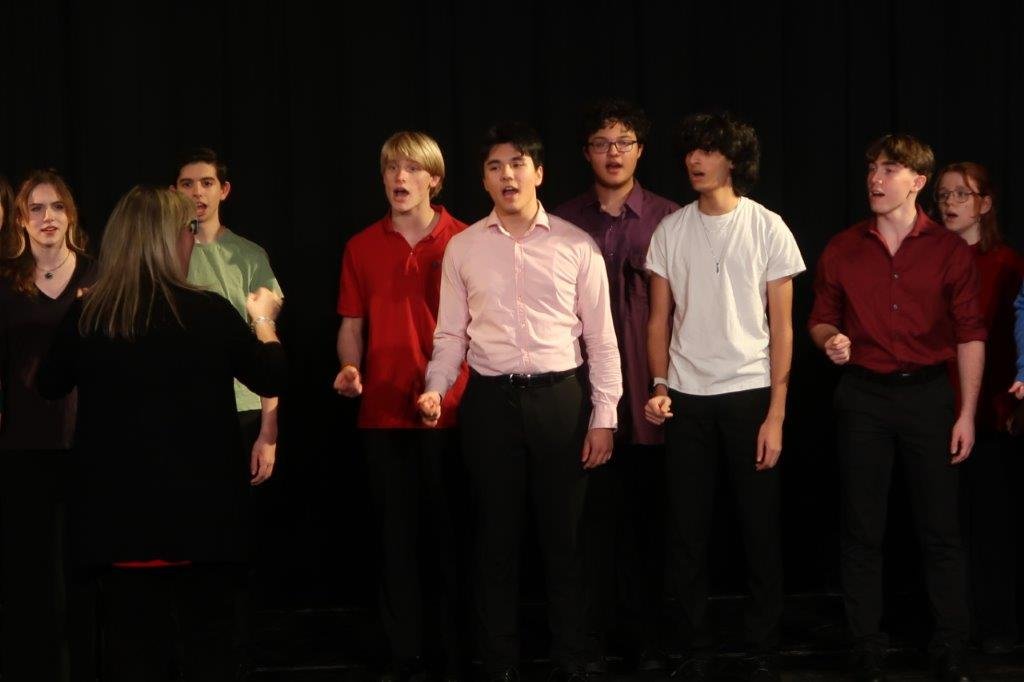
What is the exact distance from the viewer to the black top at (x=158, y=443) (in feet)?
8.72

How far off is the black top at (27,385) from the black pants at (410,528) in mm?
917

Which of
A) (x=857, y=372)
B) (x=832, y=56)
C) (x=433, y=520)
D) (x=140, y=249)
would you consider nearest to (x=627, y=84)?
(x=832, y=56)

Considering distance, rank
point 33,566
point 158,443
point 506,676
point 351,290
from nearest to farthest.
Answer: point 158,443 → point 33,566 → point 506,676 → point 351,290

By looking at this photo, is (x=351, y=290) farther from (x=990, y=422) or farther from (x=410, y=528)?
(x=990, y=422)

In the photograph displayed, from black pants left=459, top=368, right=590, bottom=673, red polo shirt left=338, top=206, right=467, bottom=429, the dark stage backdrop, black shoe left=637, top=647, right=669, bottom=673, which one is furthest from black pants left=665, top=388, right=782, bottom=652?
the dark stage backdrop

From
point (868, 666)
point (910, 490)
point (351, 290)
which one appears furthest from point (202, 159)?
point (868, 666)

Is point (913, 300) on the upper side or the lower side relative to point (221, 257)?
lower

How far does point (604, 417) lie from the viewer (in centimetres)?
366

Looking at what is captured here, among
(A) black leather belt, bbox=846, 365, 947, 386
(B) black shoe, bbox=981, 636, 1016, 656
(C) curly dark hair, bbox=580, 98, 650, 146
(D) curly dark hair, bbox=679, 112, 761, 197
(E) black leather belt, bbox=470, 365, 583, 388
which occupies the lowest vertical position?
(B) black shoe, bbox=981, 636, 1016, 656

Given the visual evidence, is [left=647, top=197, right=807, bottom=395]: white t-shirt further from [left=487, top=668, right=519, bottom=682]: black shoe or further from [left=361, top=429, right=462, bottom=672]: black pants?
[left=487, top=668, right=519, bottom=682]: black shoe

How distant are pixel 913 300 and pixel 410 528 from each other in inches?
65.4

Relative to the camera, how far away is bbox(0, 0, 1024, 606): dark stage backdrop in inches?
177

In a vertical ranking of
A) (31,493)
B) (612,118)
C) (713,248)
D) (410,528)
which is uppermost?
(612,118)

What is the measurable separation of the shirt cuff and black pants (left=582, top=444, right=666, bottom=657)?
11.2 inches
